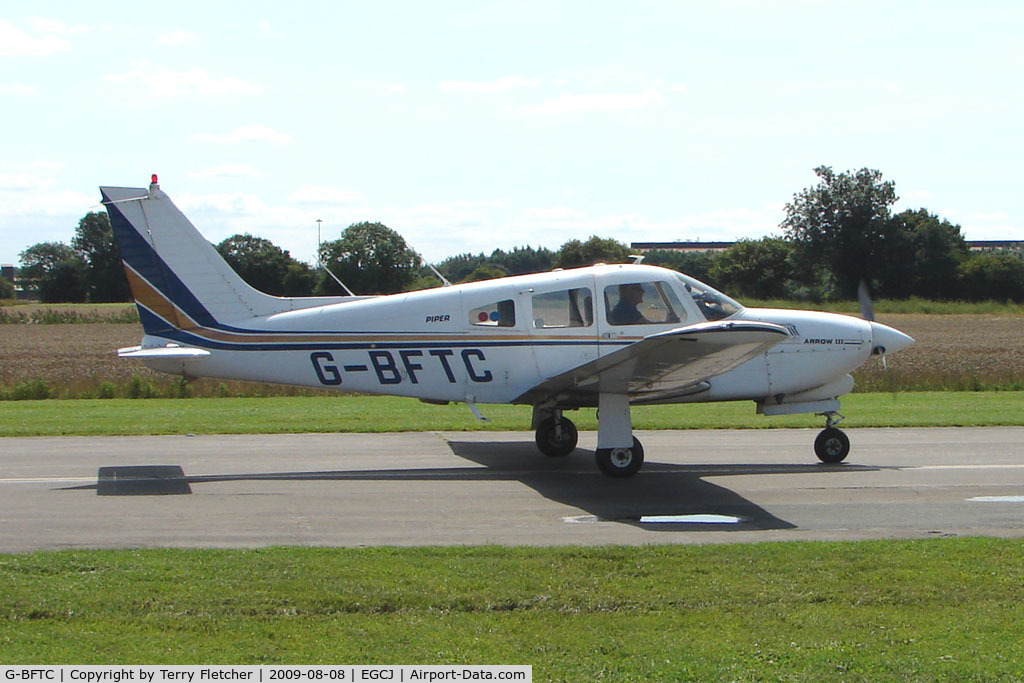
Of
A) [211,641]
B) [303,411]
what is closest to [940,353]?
[303,411]

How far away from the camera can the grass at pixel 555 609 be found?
18.6ft

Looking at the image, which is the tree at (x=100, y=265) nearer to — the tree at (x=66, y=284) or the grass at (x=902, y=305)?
the tree at (x=66, y=284)

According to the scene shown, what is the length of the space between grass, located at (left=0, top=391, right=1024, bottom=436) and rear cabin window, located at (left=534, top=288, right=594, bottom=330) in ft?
14.6

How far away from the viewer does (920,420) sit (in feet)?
57.7

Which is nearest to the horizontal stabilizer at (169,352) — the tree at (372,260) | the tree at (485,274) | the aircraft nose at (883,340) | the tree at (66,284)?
the tree at (485,274)

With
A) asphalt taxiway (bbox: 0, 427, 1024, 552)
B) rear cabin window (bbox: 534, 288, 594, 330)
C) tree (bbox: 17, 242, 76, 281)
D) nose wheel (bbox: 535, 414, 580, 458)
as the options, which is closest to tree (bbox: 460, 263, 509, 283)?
asphalt taxiway (bbox: 0, 427, 1024, 552)

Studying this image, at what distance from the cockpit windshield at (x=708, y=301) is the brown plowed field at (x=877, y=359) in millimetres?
5458

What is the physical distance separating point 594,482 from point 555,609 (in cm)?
543

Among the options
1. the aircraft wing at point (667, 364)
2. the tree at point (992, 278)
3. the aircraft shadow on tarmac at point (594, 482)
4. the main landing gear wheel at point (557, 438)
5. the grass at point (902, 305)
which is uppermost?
the tree at point (992, 278)

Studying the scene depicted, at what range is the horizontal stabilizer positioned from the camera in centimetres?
1202

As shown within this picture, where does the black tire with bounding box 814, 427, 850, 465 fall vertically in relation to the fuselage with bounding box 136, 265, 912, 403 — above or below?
below

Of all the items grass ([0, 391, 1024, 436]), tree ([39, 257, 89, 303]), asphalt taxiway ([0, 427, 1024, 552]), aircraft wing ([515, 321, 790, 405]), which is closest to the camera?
asphalt taxiway ([0, 427, 1024, 552])

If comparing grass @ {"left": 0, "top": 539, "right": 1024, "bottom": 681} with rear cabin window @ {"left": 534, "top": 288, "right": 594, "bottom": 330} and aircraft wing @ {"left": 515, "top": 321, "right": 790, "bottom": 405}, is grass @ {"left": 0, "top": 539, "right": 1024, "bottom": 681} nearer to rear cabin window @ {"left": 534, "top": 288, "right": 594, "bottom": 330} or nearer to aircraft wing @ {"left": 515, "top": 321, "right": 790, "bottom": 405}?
aircraft wing @ {"left": 515, "top": 321, "right": 790, "bottom": 405}

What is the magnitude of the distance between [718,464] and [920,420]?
597cm
